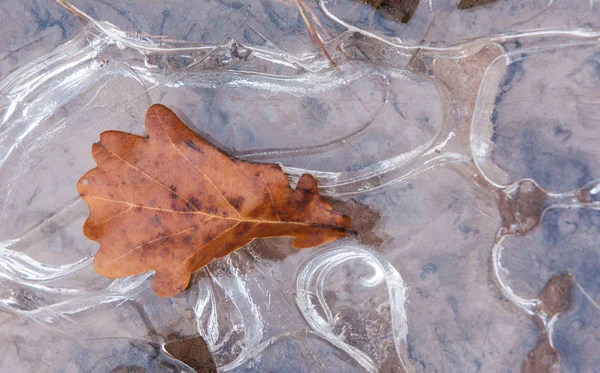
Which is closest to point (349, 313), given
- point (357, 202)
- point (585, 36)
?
point (357, 202)

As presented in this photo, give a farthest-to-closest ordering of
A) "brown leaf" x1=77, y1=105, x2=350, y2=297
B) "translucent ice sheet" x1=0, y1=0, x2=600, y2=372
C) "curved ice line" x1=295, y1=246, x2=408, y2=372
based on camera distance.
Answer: "curved ice line" x1=295, y1=246, x2=408, y2=372 < "translucent ice sheet" x1=0, y1=0, x2=600, y2=372 < "brown leaf" x1=77, y1=105, x2=350, y2=297

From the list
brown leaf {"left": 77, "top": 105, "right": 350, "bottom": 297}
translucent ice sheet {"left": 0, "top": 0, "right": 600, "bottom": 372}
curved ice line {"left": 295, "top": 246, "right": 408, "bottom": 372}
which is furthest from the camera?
curved ice line {"left": 295, "top": 246, "right": 408, "bottom": 372}

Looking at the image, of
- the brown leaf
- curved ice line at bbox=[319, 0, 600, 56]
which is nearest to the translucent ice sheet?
curved ice line at bbox=[319, 0, 600, 56]

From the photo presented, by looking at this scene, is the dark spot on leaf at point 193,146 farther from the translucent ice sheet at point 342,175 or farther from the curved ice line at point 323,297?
the curved ice line at point 323,297

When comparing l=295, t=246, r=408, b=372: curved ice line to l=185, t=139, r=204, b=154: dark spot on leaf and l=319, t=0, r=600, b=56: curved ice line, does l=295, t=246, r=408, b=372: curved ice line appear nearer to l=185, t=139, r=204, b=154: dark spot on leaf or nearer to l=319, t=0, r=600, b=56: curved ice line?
l=185, t=139, r=204, b=154: dark spot on leaf

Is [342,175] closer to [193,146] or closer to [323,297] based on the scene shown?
[323,297]

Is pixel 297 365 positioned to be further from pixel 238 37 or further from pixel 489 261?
pixel 238 37

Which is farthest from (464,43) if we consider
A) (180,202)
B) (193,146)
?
(180,202)
